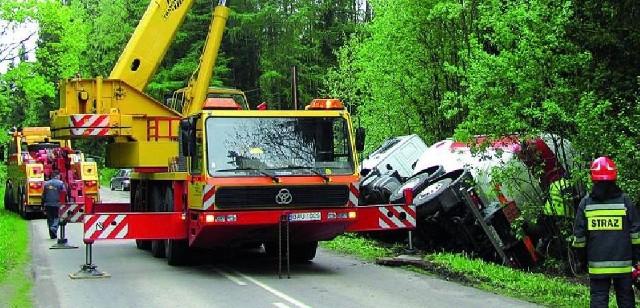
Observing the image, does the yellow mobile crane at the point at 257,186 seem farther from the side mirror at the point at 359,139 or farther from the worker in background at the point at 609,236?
the worker in background at the point at 609,236

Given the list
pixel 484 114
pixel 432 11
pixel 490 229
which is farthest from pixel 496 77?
pixel 432 11

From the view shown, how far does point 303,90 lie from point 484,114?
3500 centimetres

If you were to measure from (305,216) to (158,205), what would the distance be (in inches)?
149

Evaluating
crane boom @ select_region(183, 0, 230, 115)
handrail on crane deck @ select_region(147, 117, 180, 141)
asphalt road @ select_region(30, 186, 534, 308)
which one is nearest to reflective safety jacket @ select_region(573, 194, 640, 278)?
asphalt road @ select_region(30, 186, 534, 308)

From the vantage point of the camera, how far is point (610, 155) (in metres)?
11.1

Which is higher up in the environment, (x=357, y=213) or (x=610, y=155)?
(x=610, y=155)

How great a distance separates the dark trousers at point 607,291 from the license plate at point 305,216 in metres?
5.13

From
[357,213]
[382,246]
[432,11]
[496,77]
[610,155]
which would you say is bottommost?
[382,246]

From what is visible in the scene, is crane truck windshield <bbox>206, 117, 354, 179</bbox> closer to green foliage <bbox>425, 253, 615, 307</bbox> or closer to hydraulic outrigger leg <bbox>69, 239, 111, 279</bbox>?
green foliage <bbox>425, 253, 615, 307</bbox>

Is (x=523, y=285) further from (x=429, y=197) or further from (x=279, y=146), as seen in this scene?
(x=279, y=146)

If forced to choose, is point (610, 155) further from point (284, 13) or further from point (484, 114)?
point (284, 13)

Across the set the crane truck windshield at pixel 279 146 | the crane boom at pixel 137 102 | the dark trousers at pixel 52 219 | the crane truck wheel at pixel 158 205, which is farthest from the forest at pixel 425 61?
the dark trousers at pixel 52 219

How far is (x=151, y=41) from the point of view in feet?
52.8

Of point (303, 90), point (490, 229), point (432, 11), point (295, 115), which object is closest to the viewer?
point (295, 115)
